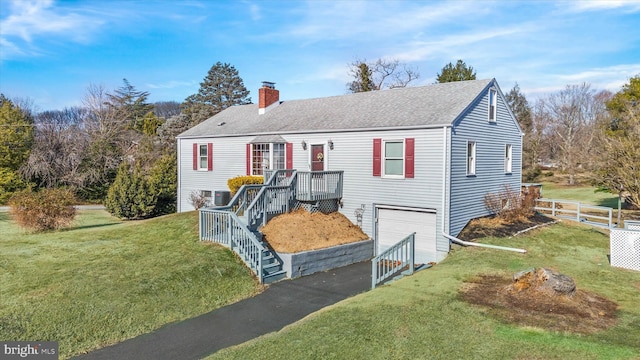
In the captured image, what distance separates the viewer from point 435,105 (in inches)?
663

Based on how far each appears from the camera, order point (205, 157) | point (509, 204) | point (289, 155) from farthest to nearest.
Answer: point (205, 157) < point (289, 155) < point (509, 204)

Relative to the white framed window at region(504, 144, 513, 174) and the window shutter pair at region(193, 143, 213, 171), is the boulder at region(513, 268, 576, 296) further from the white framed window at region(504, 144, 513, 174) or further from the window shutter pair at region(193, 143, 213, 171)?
the window shutter pair at region(193, 143, 213, 171)

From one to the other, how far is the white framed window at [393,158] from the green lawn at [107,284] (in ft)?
22.7

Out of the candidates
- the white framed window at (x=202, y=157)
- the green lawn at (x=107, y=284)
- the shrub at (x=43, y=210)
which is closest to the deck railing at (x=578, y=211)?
the green lawn at (x=107, y=284)

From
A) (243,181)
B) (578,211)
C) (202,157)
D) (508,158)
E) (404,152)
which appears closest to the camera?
(404,152)

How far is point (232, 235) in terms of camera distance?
1388cm

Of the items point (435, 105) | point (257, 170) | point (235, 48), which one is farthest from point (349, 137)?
point (235, 48)

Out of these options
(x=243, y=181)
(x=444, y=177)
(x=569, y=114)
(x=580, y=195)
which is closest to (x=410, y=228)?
(x=444, y=177)

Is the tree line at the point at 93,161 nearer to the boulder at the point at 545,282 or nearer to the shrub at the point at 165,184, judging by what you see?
the shrub at the point at 165,184

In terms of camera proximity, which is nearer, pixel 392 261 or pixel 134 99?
pixel 392 261

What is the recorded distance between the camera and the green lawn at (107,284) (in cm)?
895

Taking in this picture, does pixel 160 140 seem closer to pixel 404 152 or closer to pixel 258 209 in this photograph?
pixel 258 209

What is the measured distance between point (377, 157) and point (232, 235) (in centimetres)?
652

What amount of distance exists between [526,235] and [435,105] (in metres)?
6.08
